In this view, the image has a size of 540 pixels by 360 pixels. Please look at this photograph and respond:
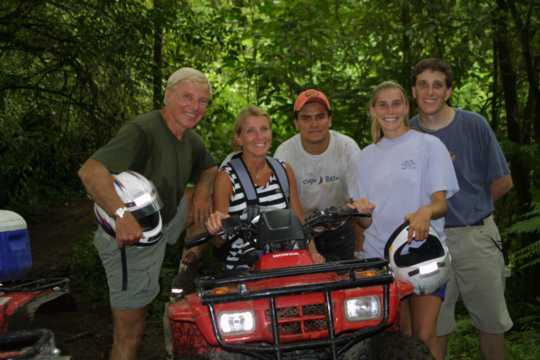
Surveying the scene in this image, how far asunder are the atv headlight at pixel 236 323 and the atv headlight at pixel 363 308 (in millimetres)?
479

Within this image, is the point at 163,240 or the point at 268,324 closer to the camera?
the point at 268,324

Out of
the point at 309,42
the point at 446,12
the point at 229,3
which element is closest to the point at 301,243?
the point at 446,12

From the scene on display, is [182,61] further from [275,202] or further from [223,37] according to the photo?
[275,202]

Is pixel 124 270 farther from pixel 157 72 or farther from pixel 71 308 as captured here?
pixel 157 72

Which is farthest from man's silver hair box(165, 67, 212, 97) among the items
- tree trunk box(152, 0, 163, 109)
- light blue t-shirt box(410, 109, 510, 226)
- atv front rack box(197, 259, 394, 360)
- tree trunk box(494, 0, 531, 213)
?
tree trunk box(494, 0, 531, 213)

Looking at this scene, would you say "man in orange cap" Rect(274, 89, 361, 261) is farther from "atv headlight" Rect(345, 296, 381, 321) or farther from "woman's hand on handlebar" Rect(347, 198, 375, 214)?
"atv headlight" Rect(345, 296, 381, 321)

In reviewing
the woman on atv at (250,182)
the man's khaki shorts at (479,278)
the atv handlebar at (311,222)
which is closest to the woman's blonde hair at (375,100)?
the woman on atv at (250,182)

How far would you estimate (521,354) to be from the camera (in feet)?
22.0

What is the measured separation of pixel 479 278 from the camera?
5.20 meters

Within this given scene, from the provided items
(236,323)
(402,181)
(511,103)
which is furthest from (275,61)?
(236,323)

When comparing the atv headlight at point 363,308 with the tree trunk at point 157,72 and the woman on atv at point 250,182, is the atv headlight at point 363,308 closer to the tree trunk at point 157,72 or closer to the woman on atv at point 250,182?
the woman on atv at point 250,182

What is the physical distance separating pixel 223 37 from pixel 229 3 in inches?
73.3

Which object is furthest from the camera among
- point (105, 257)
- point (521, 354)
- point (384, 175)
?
point (521, 354)

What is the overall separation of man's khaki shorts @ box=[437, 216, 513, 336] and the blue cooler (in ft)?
9.67
